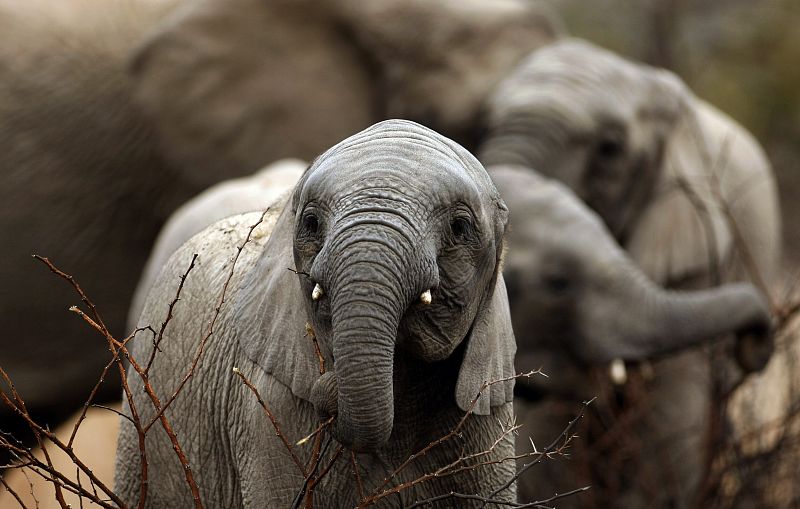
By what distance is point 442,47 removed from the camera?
4441 mm

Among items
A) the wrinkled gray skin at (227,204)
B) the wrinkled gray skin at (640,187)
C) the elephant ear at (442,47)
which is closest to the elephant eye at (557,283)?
the wrinkled gray skin at (640,187)

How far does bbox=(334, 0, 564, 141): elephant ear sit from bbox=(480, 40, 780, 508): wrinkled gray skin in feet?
0.44

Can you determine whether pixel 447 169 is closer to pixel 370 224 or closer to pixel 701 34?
pixel 370 224

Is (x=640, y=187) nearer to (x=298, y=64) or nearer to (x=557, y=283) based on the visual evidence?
(x=557, y=283)

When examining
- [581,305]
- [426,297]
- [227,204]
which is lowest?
[581,305]

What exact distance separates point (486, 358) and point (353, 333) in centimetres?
30

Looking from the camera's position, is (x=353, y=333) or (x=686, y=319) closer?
(x=353, y=333)

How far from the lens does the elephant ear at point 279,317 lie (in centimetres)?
180

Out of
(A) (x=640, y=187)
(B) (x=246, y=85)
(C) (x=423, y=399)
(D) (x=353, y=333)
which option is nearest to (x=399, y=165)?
(D) (x=353, y=333)

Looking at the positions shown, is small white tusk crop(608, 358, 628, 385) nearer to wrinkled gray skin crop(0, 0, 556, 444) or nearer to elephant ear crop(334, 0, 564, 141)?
elephant ear crop(334, 0, 564, 141)

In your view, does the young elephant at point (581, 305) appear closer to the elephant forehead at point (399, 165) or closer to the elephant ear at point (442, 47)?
the elephant ear at point (442, 47)

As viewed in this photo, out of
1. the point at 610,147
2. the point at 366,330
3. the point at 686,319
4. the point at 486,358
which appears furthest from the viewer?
the point at 610,147

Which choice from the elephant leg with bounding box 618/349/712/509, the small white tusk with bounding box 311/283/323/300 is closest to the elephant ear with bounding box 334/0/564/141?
the elephant leg with bounding box 618/349/712/509

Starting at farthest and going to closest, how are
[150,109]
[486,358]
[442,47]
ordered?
1. [150,109]
2. [442,47]
3. [486,358]
